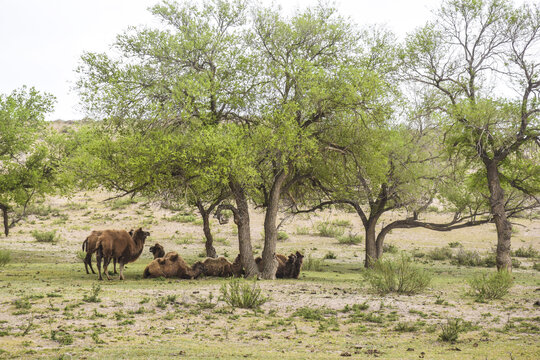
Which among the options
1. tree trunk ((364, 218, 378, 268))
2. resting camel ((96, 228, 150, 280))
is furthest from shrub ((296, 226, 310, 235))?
resting camel ((96, 228, 150, 280))

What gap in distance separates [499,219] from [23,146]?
19.6 meters

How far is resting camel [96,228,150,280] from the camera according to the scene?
50.8 feet

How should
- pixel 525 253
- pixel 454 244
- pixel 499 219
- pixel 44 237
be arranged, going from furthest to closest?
pixel 454 244
pixel 44 237
pixel 525 253
pixel 499 219

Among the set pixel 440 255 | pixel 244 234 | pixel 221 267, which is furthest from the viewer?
pixel 440 255

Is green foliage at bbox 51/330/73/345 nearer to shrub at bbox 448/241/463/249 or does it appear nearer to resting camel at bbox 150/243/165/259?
resting camel at bbox 150/243/165/259

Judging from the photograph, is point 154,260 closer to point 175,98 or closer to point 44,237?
point 175,98

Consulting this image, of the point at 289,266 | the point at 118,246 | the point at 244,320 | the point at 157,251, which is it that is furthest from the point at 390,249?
the point at 244,320

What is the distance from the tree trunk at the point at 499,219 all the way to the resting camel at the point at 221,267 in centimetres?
950

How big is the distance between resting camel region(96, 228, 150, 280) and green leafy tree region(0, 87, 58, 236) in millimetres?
7310

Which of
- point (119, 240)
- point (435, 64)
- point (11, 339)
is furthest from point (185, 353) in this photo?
point (435, 64)

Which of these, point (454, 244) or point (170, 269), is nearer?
point (170, 269)

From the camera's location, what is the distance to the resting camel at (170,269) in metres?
16.8

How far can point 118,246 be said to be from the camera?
15.8 meters

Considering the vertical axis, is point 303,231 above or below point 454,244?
above
